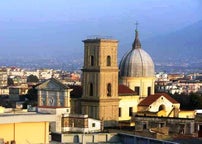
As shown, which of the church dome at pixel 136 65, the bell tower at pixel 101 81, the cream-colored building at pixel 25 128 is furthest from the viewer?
the church dome at pixel 136 65

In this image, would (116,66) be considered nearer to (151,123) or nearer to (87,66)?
(87,66)

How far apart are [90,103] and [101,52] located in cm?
408

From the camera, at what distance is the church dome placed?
57.1m

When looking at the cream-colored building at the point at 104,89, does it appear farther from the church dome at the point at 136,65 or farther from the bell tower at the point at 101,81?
the church dome at the point at 136,65

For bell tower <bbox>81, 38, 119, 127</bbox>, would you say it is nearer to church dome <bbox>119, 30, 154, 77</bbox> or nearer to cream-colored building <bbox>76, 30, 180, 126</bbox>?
cream-colored building <bbox>76, 30, 180, 126</bbox>

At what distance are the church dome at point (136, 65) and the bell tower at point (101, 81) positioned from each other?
→ 6424 mm

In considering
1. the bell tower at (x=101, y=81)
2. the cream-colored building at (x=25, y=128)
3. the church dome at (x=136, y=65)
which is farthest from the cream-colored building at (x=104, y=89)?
the cream-colored building at (x=25, y=128)

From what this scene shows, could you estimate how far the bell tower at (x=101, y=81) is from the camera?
4962 centimetres

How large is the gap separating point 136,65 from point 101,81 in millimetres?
8088

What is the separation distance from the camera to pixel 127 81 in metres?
57.1

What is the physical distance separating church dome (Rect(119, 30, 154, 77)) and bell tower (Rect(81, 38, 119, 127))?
6.42 metres

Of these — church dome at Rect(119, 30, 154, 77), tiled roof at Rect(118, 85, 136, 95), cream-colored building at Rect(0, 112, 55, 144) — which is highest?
church dome at Rect(119, 30, 154, 77)

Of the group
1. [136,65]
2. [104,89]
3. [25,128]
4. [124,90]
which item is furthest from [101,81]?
[25,128]

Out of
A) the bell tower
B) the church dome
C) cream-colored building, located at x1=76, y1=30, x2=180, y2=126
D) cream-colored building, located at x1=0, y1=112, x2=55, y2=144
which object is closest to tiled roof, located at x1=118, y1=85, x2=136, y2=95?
cream-colored building, located at x1=76, y1=30, x2=180, y2=126
